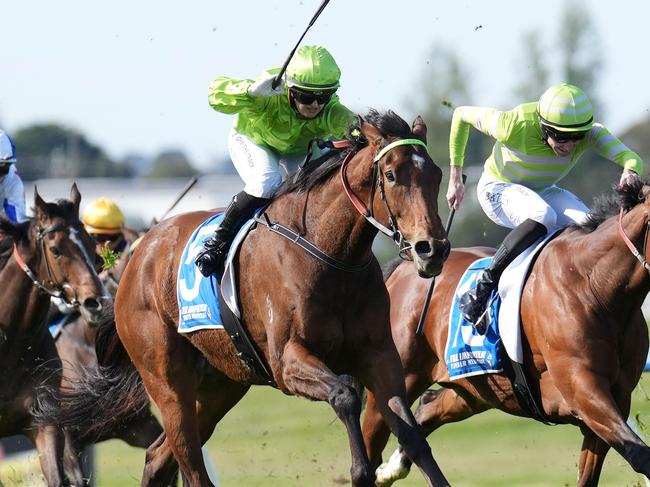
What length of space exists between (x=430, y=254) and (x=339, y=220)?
2.53ft

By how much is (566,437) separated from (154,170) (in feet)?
168

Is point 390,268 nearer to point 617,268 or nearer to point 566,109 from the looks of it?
point 566,109

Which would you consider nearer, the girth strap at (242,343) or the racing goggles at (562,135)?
the girth strap at (242,343)

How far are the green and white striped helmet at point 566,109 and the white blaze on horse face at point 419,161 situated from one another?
1382mm

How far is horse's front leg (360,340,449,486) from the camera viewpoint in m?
5.37

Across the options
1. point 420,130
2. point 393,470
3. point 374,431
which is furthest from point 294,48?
point 393,470

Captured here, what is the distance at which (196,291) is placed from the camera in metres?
6.63

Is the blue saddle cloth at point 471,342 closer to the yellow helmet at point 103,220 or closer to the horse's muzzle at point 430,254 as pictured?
the horse's muzzle at point 430,254

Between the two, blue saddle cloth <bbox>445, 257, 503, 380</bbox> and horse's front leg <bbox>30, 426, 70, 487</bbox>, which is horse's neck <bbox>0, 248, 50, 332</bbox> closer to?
horse's front leg <bbox>30, 426, 70, 487</bbox>

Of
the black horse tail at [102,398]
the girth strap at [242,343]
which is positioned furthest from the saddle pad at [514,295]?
the black horse tail at [102,398]

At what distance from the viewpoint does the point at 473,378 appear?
727 cm

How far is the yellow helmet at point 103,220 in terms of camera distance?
1018cm

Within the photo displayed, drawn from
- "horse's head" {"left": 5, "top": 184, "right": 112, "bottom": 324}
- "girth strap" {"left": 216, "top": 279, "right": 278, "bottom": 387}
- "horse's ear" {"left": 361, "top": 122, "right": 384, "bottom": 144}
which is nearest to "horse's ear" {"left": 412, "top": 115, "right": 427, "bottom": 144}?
"horse's ear" {"left": 361, "top": 122, "right": 384, "bottom": 144}

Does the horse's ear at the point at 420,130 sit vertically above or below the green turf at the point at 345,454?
above
